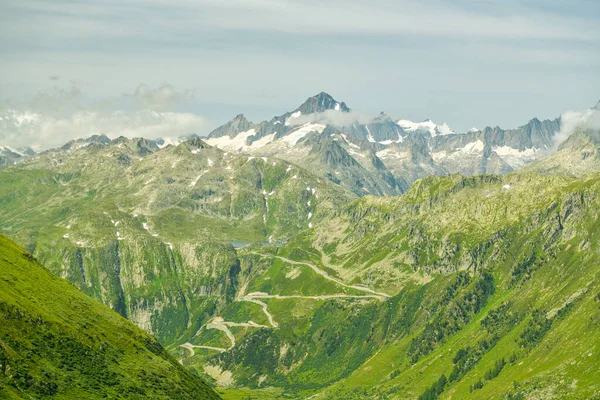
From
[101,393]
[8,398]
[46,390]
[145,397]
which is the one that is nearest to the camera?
[8,398]

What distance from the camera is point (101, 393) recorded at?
607ft

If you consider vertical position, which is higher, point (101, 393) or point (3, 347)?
point (3, 347)

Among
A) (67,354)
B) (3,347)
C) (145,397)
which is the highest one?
(3,347)

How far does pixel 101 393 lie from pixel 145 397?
18.0 meters

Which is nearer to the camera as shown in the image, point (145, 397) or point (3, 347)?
point (3, 347)

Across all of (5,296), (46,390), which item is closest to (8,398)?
(46,390)

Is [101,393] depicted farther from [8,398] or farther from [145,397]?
[8,398]

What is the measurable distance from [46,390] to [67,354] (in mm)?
29127

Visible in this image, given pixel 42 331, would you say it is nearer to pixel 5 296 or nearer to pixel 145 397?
pixel 5 296

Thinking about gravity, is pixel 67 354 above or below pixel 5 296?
below

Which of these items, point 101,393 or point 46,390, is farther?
point 101,393

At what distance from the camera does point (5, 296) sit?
629 ft

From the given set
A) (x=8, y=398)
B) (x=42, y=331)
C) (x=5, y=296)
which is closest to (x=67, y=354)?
(x=42, y=331)

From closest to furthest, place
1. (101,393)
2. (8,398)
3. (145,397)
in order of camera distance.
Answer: (8,398), (101,393), (145,397)
